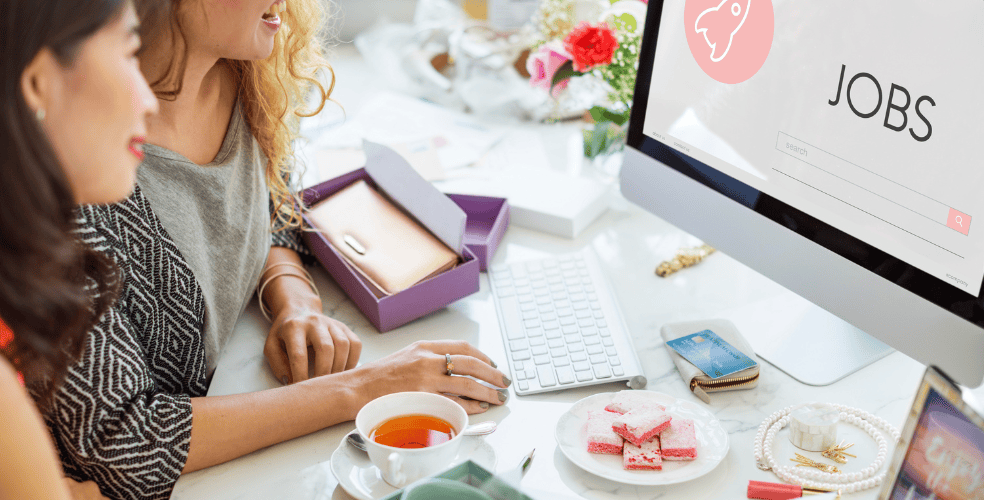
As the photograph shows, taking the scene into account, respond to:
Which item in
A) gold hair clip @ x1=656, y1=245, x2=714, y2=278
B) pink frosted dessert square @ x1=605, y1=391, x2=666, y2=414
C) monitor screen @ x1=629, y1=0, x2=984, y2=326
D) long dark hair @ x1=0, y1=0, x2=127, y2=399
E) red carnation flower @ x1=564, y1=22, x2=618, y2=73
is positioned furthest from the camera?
red carnation flower @ x1=564, y1=22, x2=618, y2=73

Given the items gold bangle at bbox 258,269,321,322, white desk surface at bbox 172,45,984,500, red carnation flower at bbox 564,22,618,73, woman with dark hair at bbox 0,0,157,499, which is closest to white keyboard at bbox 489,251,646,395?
white desk surface at bbox 172,45,984,500

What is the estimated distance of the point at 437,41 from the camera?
1.68m

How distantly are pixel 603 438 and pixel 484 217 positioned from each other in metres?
0.52

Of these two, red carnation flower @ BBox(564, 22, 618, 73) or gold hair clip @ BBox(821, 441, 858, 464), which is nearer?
gold hair clip @ BBox(821, 441, 858, 464)

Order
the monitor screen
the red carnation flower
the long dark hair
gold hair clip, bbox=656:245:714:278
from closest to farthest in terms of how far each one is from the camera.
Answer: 1. the long dark hair
2. the monitor screen
3. gold hair clip, bbox=656:245:714:278
4. the red carnation flower

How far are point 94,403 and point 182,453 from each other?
0.32 ft

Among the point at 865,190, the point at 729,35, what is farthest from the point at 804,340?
the point at 729,35

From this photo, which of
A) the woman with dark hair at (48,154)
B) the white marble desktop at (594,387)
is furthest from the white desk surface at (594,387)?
the woman with dark hair at (48,154)

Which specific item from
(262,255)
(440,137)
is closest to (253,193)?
(262,255)

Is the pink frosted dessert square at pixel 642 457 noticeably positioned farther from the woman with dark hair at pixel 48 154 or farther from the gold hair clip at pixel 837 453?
the woman with dark hair at pixel 48 154

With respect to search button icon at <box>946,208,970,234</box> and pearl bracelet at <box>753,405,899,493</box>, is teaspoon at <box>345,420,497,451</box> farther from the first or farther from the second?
Answer: search button icon at <box>946,208,970,234</box>

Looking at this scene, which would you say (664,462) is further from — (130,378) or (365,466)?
(130,378)

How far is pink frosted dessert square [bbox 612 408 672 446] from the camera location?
2.37 ft

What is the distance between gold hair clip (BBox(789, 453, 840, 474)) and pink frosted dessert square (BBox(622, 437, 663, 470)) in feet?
0.46
